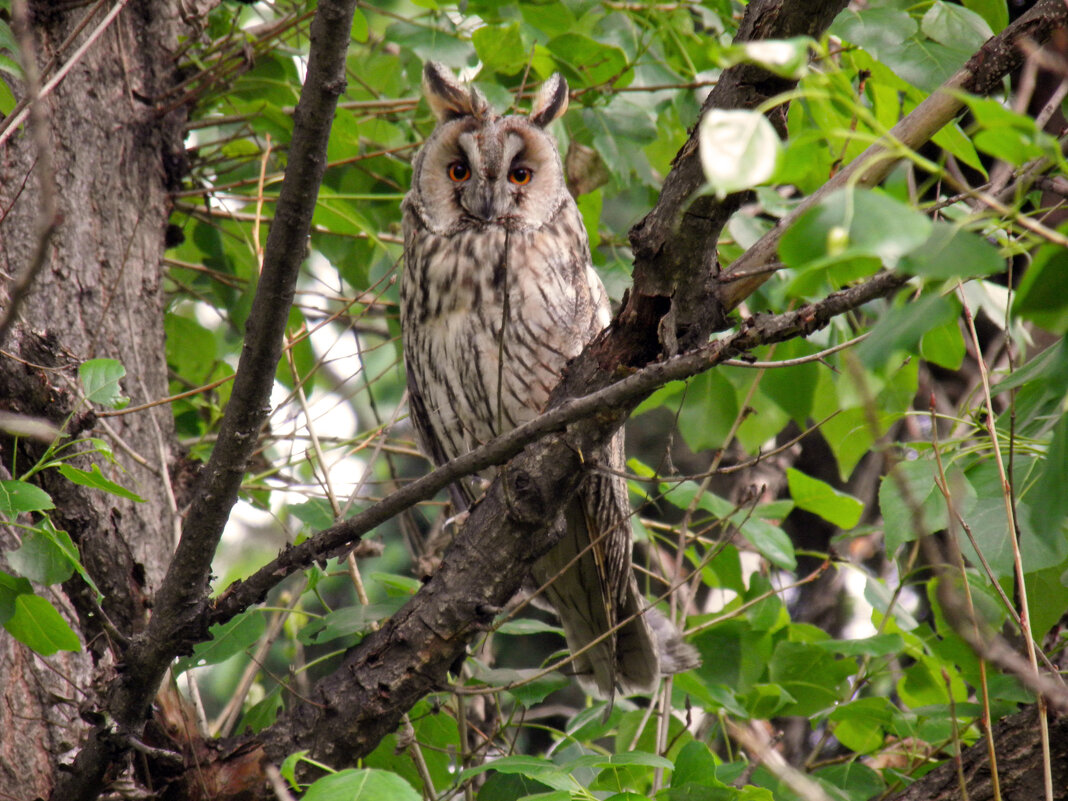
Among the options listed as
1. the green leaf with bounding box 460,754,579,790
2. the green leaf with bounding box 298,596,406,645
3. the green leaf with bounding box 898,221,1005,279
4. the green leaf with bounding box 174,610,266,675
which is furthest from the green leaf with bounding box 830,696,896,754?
the green leaf with bounding box 898,221,1005,279

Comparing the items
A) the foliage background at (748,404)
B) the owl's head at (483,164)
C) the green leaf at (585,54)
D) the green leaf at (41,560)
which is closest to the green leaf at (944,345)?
the foliage background at (748,404)

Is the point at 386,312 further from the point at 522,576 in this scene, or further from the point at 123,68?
the point at 522,576

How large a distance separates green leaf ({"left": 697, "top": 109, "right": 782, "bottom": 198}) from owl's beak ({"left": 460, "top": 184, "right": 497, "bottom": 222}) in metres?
1.84

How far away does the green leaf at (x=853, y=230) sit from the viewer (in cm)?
61

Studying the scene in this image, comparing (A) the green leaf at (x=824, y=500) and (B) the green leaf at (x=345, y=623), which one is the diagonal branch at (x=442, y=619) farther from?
(A) the green leaf at (x=824, y=500)

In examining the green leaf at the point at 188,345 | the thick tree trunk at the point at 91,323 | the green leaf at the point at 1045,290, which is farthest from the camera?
the green leaf at the point at 188,345

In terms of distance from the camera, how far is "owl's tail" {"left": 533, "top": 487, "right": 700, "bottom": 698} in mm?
2230

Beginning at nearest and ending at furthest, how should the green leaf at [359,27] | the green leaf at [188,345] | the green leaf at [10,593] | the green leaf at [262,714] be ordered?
the green leaf at [10,593] < the green leaf at [262,714] < the green leaf at [359,27] < the green leaf at [188,345]

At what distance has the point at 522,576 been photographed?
168 cm

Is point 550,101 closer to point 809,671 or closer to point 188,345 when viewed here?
point 188,345

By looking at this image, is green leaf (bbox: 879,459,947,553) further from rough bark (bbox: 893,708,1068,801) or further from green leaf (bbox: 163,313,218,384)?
green leaf (bbox: 163,313,218,384)

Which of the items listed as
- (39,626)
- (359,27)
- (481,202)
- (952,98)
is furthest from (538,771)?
(359,27)

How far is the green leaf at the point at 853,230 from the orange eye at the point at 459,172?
75.6 inches

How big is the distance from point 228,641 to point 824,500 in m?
1.29
